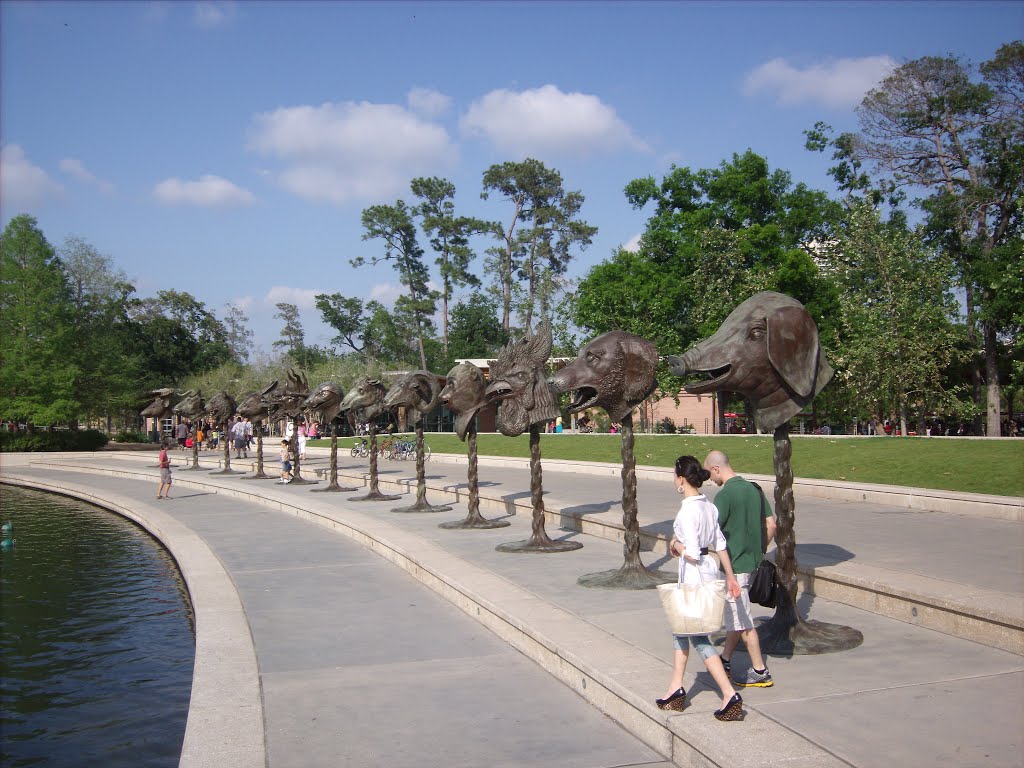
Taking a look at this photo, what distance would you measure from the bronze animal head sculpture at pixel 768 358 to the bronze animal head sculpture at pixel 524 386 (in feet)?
15.4

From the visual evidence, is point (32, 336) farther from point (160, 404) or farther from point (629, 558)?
point (629, 558)

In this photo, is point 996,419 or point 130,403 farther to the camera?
point 130,403

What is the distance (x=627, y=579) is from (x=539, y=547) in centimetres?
306

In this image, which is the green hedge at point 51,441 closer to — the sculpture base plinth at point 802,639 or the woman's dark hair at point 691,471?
the sculpture base plinth at point 802,639

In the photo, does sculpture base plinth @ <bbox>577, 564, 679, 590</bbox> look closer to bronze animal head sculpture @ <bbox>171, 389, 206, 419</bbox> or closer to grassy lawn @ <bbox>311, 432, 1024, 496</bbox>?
grassy lawn @ <bbox>311, 432, 1024, 496</bbox>

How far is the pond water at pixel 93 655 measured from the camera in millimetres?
7238

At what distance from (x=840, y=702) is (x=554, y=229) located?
6566cm

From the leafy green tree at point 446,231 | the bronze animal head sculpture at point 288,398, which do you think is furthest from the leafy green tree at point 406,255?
the bronze animal head sculpture at point 288,398

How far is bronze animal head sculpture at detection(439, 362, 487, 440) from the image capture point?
1490 cm

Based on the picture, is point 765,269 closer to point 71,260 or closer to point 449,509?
point 449,509

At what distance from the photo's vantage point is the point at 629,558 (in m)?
10.4

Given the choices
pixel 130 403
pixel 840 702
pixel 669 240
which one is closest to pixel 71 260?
pixel 130 403

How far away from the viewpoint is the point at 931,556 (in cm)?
1045

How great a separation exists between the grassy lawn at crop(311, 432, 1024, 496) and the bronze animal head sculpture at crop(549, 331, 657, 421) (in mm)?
10078
